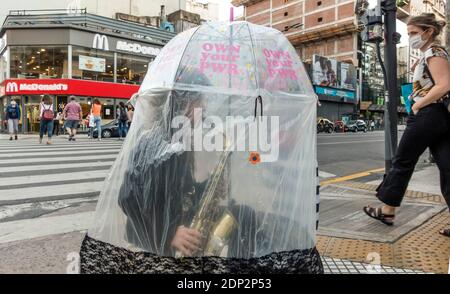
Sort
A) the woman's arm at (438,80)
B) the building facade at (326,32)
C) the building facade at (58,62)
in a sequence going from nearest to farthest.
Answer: the woman's arm at (438,80)
the building facade at (58,62)
the building facade at (326,32)

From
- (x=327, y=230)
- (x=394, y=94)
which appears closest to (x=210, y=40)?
(x=327, y=230)

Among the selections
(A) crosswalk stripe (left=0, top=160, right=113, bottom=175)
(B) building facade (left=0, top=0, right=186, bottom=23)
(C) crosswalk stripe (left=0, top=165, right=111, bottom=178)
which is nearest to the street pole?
(C) crosswalk stripe (left=0, top=165, right=111, bottom=178)

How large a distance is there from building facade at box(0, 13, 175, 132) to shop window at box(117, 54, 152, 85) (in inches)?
20.8

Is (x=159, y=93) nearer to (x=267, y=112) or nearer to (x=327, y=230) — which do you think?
(x=267, y=112)

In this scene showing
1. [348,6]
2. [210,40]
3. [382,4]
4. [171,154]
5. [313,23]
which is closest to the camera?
[171,154]

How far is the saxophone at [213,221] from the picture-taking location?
1.88m

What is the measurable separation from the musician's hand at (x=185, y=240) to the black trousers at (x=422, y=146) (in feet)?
6.96

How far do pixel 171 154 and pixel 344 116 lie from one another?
53.2 m

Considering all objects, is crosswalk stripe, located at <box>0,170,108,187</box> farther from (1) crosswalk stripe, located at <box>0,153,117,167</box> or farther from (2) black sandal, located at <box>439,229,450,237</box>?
(2) black sandal, located at <box>439,229,450,237</box>

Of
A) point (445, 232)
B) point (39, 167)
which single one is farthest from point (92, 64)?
point (445, 232)

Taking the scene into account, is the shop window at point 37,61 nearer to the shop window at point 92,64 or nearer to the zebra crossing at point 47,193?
the shop window at point 92,64

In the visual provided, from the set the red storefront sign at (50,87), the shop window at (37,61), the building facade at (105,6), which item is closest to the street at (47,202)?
the red storefront sign at (50,87)

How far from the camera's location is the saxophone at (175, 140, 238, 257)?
1884 millimetres

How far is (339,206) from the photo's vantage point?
4297 millimetres
